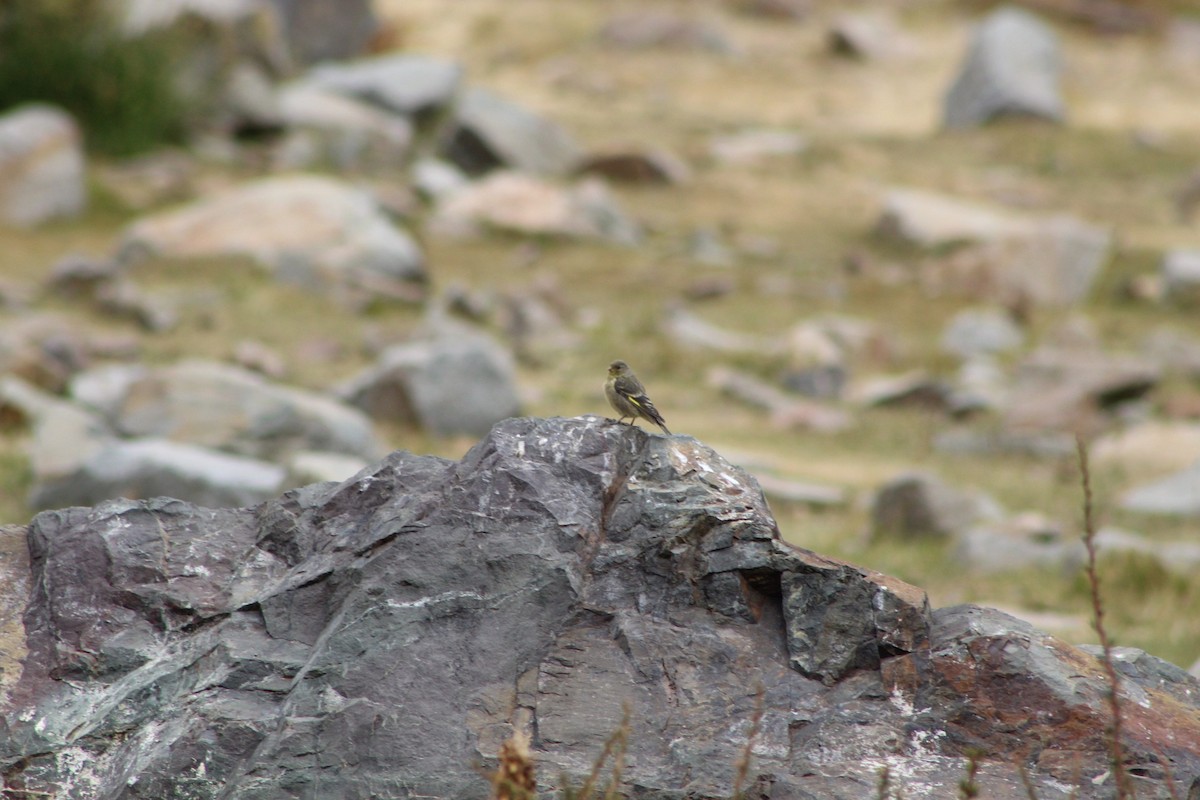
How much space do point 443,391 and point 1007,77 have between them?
16.2 meters

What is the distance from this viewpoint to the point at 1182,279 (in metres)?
16.1

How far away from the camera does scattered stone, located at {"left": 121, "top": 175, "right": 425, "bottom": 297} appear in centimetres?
1443

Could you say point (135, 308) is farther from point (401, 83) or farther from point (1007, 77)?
point (1007, 77)

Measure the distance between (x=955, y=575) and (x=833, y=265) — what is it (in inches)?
382

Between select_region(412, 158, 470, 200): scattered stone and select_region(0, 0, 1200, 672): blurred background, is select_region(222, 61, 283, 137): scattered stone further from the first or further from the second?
select_region(412, 158, 470, 200): scattered stone

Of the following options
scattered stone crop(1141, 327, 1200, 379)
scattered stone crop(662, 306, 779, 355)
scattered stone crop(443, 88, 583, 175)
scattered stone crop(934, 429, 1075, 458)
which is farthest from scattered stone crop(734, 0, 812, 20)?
scattered stone crop(934, 429, 1075, 458)

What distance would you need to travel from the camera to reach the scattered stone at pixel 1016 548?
787 cm

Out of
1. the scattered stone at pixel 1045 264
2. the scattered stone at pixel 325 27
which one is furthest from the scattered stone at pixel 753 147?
the scattered stone at pixel 325 27

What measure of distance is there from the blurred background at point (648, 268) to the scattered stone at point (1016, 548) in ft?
0.08

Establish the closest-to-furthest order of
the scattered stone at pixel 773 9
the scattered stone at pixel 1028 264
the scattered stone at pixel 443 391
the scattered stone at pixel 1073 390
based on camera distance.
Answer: the scattered stone at pixel 443 391
the scattered stone at pixel 1073 390
the scattered stone at pixel 1028 264
the scattered stone at pixel 773 9

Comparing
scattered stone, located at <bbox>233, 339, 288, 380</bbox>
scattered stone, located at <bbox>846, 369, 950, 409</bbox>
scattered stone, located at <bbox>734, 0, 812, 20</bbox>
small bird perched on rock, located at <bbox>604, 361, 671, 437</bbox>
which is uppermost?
small bird perched on rock, located at <bbox>604, 361, 671, 437</bbox>

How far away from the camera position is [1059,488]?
10.4 metres

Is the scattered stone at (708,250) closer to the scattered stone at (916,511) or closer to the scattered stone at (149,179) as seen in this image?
the scattered stone at (149,179)

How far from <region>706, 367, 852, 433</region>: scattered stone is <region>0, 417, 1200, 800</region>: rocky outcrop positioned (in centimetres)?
818
